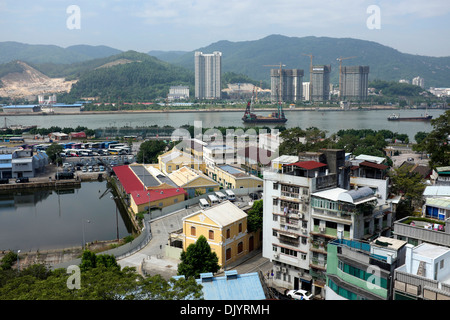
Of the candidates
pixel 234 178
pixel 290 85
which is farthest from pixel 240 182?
pixel 290 85

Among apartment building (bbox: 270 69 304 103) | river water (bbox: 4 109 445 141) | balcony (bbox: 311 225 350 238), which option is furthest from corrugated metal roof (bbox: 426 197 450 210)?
apartment building (bbox: 270 69 304 103)

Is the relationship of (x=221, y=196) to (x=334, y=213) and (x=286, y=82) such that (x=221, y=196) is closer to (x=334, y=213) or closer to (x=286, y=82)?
(x=334, y=213)

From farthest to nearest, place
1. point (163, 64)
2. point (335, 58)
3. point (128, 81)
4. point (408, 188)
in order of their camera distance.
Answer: point (335, 58) < point (163, 64) < point (128, 81) < point (408, 188)

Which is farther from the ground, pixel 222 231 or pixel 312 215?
pixel 312 215

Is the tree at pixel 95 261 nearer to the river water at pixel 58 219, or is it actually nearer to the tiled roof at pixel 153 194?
the river water at pixel 58 219

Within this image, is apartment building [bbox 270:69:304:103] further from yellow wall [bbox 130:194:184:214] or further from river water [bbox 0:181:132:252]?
yellow wall [bbox 130:194:184:214]

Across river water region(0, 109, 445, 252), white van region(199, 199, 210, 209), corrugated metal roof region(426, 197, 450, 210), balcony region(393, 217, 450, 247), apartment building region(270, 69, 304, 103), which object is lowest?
river water region(0, 109, 445, 252)
